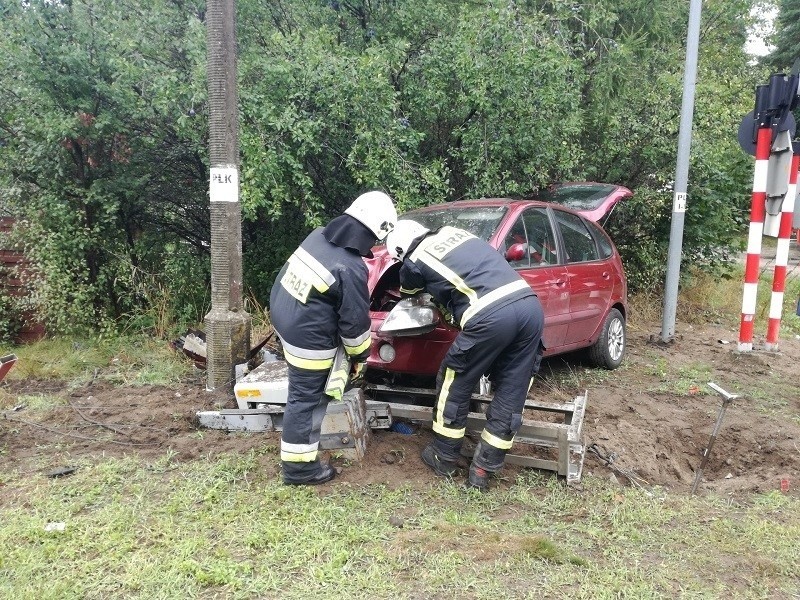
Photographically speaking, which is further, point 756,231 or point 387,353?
point 756,231

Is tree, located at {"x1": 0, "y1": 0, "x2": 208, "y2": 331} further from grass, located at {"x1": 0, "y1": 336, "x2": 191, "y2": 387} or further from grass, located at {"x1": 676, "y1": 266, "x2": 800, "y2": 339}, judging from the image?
grass, located at {"x1": 676, "y1": 266, "x2": 800, "y2": 339}

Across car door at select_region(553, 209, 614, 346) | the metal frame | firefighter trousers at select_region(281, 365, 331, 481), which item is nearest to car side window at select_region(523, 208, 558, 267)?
car door at select_region(553, 209, 614, 346)

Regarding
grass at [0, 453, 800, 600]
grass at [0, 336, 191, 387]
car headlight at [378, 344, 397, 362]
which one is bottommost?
grass at [0, 453, 800, 600]

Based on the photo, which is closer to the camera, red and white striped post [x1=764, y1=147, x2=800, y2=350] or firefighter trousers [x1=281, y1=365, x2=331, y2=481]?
firefighter trousers [x1=281, y1=365, x2=331, y2=481]

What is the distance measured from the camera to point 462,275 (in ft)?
12.0

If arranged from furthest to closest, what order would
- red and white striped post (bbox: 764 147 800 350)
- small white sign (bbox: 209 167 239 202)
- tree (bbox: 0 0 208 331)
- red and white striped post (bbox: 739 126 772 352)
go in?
red and white striped post (bbox: 764 147 800 350)
red and white striped post (bbox: 739 126 772 352)
tree (bbox: 0 0 208 331)
small white sign (bbox: 209 167 239 202)

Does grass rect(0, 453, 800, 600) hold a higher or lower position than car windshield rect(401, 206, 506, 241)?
lower

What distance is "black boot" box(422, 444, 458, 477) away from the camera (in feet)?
12.5

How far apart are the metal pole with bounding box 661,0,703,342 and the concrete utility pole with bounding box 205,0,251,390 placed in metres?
5.13

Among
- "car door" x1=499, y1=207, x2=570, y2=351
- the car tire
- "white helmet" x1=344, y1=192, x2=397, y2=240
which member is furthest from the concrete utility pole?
the car tire

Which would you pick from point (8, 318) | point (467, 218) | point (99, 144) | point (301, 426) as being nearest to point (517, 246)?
point (467, 218)

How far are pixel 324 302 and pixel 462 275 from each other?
2.70ft

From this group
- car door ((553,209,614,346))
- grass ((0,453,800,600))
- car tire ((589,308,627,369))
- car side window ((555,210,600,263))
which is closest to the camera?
grass ((0,453,800,600))

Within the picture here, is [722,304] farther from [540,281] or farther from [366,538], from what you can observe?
[366,538]
